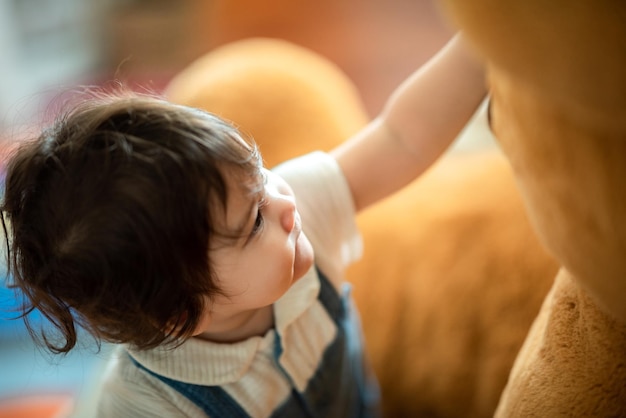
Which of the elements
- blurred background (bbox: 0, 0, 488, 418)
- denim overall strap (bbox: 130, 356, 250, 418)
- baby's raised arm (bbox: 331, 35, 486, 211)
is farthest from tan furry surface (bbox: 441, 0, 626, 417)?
blurred background (bbox: 0, 0, 488, 418)

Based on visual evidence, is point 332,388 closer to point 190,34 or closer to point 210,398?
point 210,398

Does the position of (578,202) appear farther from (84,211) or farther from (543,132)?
(84,211)

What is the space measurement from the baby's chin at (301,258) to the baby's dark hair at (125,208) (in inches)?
2.7

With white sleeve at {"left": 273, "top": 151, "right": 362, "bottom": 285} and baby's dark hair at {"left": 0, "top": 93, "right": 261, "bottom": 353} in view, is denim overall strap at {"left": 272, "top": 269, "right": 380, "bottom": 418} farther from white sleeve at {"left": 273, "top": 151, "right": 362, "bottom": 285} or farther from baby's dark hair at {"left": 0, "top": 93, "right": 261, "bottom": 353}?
baby's dark hair at {"left": 0, "top": 93, "right": 261, "bottom": 353}

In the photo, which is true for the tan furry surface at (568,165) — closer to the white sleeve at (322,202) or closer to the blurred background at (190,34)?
the white sleeve at (322,202)

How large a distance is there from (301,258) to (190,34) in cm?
171

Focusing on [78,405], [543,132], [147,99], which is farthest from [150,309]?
[78,405]

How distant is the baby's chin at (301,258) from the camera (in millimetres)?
536

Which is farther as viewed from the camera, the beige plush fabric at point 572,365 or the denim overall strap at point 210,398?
the denim overall strap at point 210,398

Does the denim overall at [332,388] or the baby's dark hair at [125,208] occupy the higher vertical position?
the baby's dark hair at [125,208]

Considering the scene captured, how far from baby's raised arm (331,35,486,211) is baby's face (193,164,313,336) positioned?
0.38 feet

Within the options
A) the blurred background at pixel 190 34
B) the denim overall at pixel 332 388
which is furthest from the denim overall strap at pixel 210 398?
the blurred background at pixel 190 34

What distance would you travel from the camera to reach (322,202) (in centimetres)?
63

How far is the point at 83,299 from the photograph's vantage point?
48 cm
